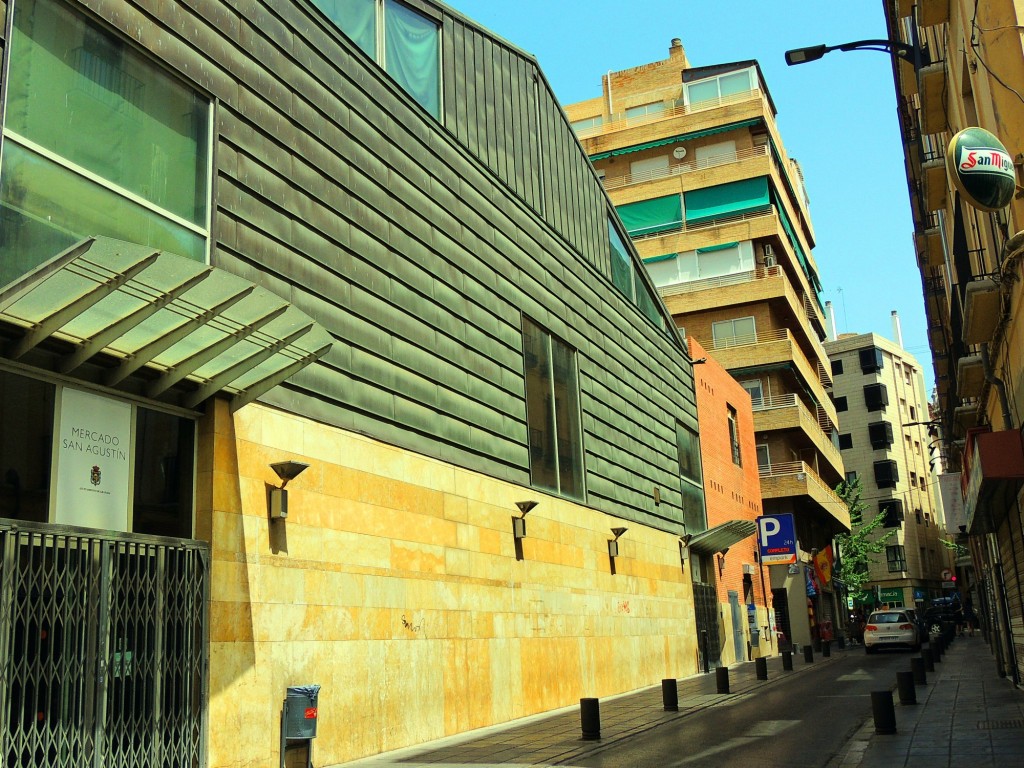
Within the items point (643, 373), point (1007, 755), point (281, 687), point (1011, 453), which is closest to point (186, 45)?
point (281, 687)

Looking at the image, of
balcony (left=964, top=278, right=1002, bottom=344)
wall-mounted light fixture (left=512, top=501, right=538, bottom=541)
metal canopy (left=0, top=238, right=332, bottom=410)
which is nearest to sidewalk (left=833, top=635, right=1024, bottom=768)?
balcony (left=964, top=278, right=1002, bottom=344)

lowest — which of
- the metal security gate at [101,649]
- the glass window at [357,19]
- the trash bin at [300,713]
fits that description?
the trash bin at [300,713]

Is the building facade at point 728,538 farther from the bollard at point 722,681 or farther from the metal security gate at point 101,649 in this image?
the metal security gate at point 101,649

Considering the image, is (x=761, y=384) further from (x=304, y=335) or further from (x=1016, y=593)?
(x=304, y=335)

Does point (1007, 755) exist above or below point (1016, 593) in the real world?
below

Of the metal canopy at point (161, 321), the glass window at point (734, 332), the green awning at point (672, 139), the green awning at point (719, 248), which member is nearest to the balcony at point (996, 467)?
the metal canopy at point (161, 321)

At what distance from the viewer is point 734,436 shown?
37281mm

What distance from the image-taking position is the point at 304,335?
10297 millimetres

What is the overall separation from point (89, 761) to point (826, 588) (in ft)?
163

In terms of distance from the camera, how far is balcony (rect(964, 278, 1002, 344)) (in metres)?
12.7

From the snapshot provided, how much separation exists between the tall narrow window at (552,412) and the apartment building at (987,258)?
738 centimetres

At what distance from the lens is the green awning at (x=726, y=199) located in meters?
47.2

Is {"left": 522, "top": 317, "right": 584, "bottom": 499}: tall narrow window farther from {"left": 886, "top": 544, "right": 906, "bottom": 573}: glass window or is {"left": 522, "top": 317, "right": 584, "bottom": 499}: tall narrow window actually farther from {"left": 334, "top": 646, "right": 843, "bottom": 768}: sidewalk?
{"left": 886, "top": 544, "right": 906, "bottom": 573}: glass window

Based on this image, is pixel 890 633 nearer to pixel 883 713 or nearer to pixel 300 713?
pixel 883 713
